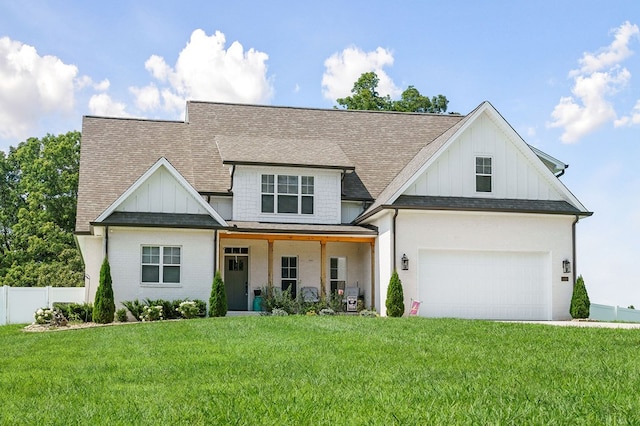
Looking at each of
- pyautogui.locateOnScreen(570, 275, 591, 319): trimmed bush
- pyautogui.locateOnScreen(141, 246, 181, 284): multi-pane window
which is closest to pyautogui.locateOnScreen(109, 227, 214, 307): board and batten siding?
pyautogui.locateOnScreen(141, 246, 181, 284): multi-pane window

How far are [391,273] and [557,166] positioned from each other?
10.2m

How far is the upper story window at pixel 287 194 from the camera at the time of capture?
86.1 ft

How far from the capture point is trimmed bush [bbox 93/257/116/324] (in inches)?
879

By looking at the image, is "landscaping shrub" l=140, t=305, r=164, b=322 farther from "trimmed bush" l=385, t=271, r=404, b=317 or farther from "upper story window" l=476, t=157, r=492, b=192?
"upper story window" l=476, t=157, r=492, b=192

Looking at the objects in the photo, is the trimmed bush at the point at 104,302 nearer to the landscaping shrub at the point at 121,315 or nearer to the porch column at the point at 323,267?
the landscaping shrub at the point at 121,315

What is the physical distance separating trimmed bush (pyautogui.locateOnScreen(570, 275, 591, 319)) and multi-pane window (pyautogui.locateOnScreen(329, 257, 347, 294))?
7.83 meters

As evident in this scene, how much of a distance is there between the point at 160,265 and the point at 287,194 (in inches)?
202

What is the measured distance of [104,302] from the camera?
22.3 meters

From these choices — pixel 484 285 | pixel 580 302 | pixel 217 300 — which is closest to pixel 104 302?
pixel 217 300

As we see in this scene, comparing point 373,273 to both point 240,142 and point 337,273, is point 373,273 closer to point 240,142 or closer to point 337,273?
point 337,273

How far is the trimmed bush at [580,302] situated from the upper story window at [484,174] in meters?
4.12

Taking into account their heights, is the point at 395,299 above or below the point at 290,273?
below

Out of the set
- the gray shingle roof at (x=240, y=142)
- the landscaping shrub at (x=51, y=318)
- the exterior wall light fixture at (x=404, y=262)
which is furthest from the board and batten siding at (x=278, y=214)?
the landscaping shrub at (x=51, y=318)

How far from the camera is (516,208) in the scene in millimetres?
24172
